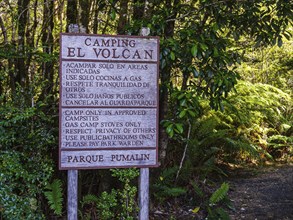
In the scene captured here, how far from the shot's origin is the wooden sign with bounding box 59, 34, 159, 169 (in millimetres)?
3961

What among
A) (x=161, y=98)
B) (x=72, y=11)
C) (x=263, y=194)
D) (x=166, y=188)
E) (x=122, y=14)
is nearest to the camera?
(x=122, y=14)

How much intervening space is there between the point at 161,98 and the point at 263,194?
2509mm

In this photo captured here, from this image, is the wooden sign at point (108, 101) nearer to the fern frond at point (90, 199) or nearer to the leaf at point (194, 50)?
the leaf at point (194, 50)

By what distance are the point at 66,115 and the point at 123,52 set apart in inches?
33.6

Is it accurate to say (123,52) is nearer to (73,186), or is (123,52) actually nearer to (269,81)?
(73,186)

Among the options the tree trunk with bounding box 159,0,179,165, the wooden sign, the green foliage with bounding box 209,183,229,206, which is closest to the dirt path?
the green foliage with bounding box 209,183,229,206

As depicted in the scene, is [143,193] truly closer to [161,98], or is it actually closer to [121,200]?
[121,200]

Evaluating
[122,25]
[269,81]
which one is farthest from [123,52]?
[269,81]

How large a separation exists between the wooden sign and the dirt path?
7.66 ft

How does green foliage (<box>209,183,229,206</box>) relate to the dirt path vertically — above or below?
above

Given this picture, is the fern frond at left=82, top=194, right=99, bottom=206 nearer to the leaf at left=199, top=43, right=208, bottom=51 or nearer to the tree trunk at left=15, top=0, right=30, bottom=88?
the tree trunk at left=15, top=0, right=30, bottom=88

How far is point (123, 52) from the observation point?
4.11 metres

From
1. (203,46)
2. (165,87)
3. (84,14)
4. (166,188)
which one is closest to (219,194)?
(166,188)

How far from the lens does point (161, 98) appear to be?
576cm
